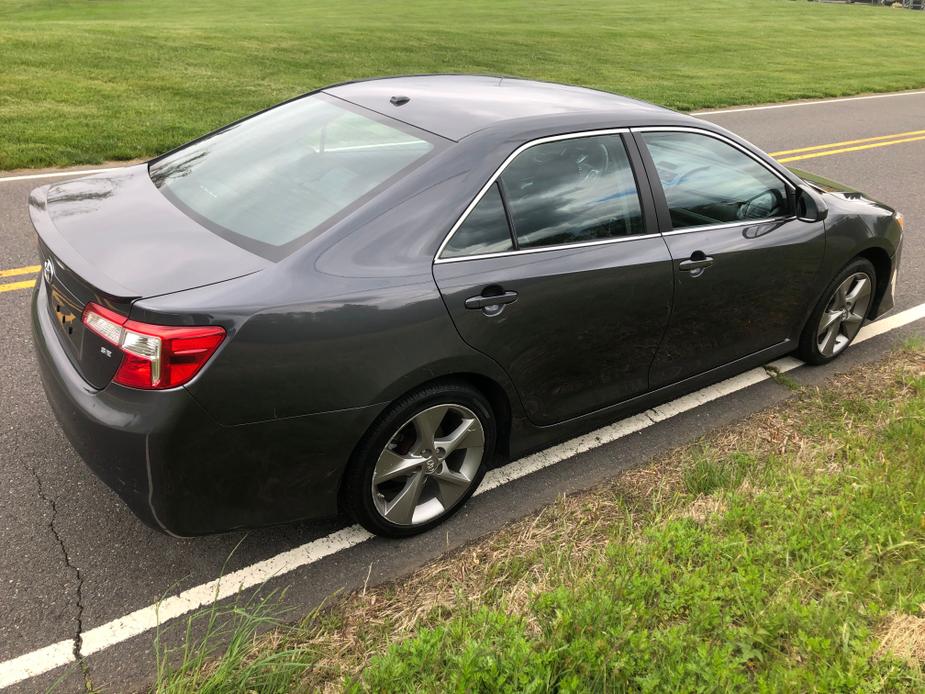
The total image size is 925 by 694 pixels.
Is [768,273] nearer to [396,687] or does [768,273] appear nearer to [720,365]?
[720,365]

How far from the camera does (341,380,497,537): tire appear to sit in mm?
3002

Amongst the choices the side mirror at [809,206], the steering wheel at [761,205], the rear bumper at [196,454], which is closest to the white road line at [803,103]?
the side mirror at [809,206]

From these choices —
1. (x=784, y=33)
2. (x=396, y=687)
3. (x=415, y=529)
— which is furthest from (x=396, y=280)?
(x=784, y=33)

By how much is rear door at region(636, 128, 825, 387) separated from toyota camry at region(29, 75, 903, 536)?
16 millimetres

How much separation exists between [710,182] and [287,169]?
2095 mm

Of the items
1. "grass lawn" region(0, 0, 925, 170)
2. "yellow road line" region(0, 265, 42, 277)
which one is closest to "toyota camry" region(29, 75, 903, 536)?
"yellow road line" region(0, 265, 42, 277)

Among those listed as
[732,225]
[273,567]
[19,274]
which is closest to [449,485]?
[273,567]

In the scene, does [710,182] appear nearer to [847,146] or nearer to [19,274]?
[19,274]

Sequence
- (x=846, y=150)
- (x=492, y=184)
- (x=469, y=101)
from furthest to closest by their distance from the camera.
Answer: (x=846, y=150), (x=469, y=101), (x=492, y=184)

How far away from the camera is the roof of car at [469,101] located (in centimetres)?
341

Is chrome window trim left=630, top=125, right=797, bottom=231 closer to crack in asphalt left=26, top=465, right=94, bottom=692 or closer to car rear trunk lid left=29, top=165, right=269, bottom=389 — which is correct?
car rear trunk lid left=29, top=165, right=269, bottom=389

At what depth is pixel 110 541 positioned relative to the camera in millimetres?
3170

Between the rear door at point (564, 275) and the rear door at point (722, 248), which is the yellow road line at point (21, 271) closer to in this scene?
the rear door at point (564, 275)

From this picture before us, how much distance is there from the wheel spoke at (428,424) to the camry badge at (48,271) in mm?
1478
